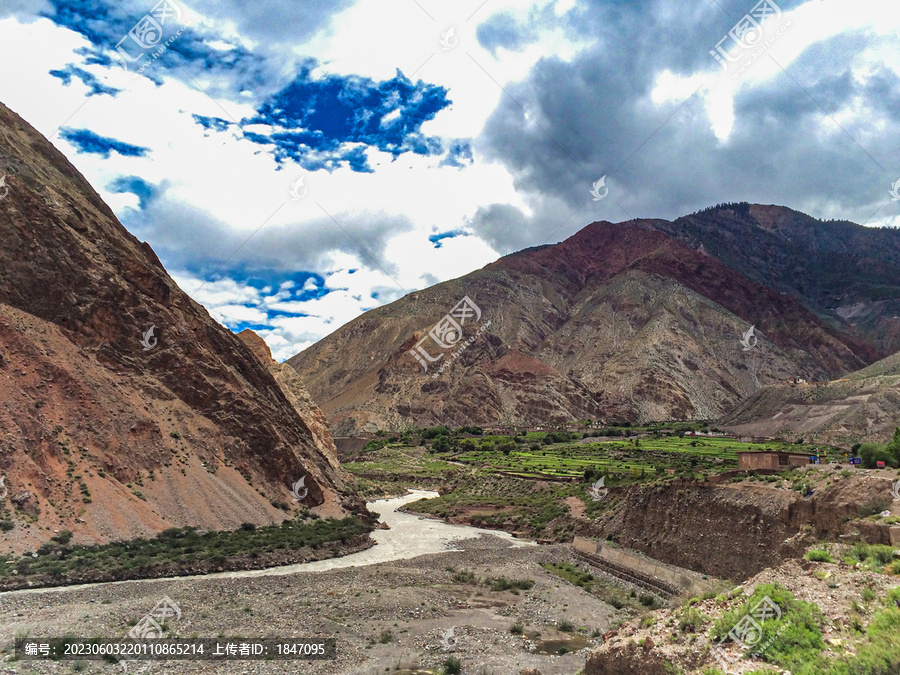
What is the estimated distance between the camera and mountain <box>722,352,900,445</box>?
8756cm

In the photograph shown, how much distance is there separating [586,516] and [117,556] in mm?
34895

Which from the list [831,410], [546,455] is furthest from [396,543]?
[831,410]

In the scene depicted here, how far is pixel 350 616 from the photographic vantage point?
23.5 metres

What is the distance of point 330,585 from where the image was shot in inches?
1131

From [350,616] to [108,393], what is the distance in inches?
935

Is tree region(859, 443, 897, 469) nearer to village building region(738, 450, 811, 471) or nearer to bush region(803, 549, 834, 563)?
village building region(738, 450, 811, 471)

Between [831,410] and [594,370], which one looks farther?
[594,370]

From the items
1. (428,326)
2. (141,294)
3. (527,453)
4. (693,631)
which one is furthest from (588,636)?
(428,326)

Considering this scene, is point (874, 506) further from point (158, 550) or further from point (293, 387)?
point (293, 387)

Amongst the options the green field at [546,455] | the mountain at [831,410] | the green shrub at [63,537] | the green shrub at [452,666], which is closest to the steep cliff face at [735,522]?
the green shrub at [452,666]

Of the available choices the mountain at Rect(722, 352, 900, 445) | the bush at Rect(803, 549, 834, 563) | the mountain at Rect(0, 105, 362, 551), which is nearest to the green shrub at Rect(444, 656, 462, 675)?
the bush at Rect(803, 549, 834, 563)

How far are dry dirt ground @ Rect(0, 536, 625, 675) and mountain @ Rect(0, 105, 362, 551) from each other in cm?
691

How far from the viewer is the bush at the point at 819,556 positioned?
12399 millimetres

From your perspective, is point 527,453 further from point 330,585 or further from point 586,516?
point 330,585
